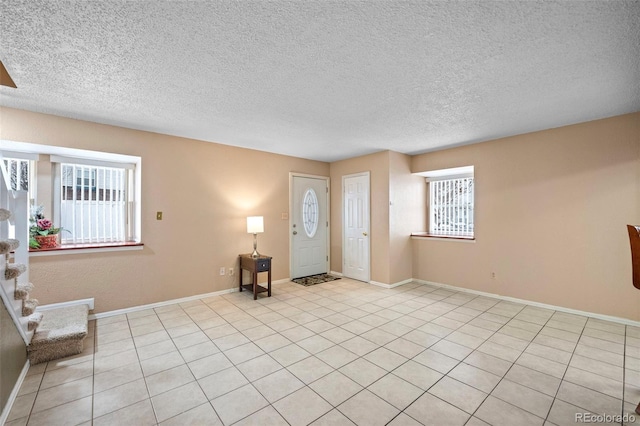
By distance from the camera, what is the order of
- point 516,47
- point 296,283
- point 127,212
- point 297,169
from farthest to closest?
point 297,169, point 296,283, point 127,212, point 516,47

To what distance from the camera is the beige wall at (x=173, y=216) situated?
10.5ft

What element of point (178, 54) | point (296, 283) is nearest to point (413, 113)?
point (178, 54)

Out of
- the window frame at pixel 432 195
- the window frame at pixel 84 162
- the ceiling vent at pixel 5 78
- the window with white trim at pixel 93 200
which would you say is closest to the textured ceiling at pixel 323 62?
the ceiling vent at pixel 5 78

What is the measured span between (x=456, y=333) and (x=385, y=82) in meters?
2.78

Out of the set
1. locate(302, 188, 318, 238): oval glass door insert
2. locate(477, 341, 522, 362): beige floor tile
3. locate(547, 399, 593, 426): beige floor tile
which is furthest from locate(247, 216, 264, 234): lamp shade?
locate(547, 399, 593, 426): beige floor tile

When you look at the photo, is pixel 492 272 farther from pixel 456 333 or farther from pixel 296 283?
pixel 296 283

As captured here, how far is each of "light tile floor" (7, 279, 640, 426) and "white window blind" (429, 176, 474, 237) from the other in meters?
1.79

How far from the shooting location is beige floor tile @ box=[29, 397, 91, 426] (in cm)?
172

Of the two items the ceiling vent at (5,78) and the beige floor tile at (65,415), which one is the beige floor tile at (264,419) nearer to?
the beige floor tile at (65,415)

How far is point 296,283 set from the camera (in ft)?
16.9

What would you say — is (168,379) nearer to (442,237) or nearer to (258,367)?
(258,367)

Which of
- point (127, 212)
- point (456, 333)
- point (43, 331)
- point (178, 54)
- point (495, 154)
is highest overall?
point (178, 54)

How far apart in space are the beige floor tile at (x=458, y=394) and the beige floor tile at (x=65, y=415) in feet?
8.01

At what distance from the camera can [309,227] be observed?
18.8ft
